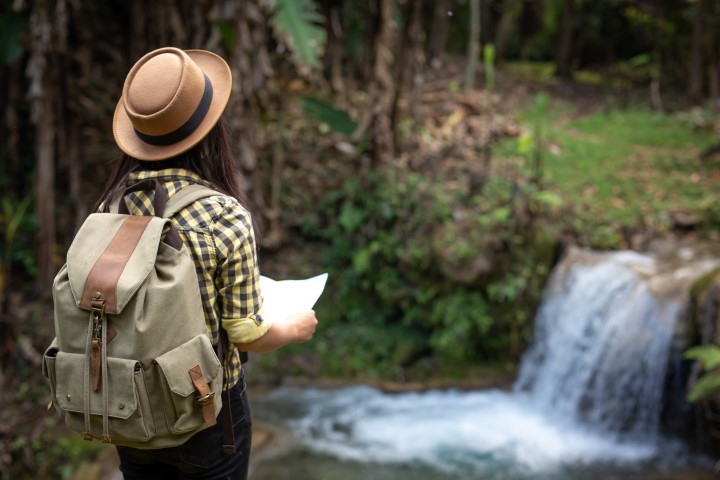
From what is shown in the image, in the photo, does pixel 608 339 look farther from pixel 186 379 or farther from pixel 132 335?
pixel 132 335

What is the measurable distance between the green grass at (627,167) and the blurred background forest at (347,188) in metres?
0.04

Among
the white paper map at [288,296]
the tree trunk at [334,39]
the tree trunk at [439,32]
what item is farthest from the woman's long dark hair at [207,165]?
the tree trunk at [439,32]

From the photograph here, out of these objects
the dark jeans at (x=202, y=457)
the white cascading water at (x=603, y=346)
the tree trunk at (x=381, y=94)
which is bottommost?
the white cascading water at (x=603, y=346)

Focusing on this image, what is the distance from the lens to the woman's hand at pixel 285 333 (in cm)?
198

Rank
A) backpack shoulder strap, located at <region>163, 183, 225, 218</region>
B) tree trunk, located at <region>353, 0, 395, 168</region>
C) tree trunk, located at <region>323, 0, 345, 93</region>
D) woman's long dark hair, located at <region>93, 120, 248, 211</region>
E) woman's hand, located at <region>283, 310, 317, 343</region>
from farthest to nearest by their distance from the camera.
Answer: tree trunk, located at <region>323, 0, 345, 93</region> < tree trunk, located at <region>353, 0, 395, 168</region> < woman's hand, located at <region>283, 310, 317, 343</region> < woman's long dark hair, located at <region>93, 120, 248, 211</region> < backpack shoulder strap, located at <region>163, 183, 225, 218</region>

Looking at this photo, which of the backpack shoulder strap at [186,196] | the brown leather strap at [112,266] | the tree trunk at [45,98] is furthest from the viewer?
the tree trunk at [45,98]

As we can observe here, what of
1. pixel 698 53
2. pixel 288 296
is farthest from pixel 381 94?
pixel 698 53

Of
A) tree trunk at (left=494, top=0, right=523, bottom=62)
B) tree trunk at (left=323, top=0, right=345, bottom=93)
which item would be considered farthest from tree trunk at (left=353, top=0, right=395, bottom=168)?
tree trunk at (left=494, top=0, right=523, bottom=62)

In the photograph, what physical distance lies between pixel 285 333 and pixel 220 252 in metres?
0.35

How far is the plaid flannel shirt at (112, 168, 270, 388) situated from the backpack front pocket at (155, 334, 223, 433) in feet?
0.40

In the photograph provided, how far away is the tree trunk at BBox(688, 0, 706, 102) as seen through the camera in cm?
1038

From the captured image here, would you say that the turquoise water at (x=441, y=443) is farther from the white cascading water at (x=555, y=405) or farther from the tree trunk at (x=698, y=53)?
the tree trunk at (x=698, y=53)

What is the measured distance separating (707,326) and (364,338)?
315cm

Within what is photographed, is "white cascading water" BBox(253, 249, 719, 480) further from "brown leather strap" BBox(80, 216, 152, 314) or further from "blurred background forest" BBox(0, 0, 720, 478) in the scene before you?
"brown leather strap" BBox(80, 216, 152, 314)
